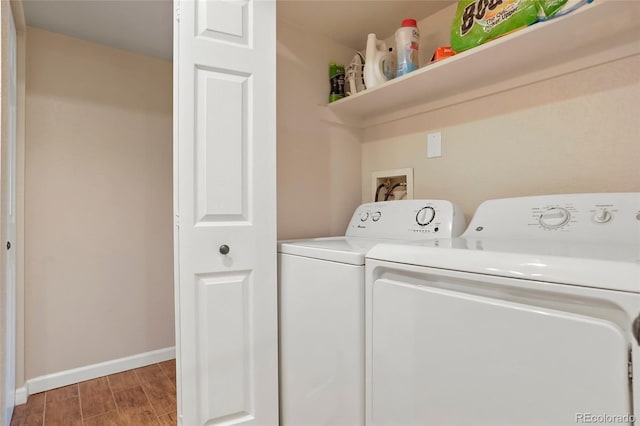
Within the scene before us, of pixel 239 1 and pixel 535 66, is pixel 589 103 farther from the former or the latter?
pixel 239 1

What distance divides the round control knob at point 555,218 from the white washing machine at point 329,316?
318 millimetres

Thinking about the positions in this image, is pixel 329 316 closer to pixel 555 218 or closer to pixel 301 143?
pixel 555 218

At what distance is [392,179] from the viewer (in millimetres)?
1958

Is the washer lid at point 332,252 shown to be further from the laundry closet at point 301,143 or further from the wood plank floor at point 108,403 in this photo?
the wood plank floor at point 108,403

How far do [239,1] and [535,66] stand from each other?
1226mm

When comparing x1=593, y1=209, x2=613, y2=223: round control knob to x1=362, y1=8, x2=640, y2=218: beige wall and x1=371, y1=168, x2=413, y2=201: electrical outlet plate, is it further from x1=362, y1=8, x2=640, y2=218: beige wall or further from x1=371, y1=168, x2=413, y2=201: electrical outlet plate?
x1=371, y1=168, x2=413, y2=201: electrical outlet plate

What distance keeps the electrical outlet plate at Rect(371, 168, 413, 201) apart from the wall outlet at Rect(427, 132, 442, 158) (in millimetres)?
142

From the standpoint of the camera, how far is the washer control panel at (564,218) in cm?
98

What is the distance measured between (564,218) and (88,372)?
2754 millimetres

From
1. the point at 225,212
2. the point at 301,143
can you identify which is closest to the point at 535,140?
the point at 301,143

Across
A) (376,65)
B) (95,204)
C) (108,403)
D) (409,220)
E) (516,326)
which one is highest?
(376,65)

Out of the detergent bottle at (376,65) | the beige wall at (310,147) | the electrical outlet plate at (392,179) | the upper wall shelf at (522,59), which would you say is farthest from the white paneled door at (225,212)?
the electrical outlet plate at (392,179)
